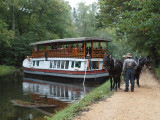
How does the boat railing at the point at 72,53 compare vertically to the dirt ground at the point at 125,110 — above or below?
above

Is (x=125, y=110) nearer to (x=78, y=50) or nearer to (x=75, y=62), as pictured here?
(x=75, y=62)

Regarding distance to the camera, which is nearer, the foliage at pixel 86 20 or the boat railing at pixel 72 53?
the boat railing at pixel 72 53

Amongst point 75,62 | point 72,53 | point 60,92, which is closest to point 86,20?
point 72,53

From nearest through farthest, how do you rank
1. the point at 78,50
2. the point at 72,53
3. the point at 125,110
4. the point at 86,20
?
the point at 125,110 → the point at 78,50 → the point at 72,53 → the point at 86,20

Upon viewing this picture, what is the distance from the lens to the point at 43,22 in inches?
1797

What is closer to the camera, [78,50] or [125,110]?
[125,110]

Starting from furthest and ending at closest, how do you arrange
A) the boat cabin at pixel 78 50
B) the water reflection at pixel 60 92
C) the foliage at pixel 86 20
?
the foliage at pixel 86 20 < the boat cabin at pixel 78 50 < the water reflection at pixel 60 92

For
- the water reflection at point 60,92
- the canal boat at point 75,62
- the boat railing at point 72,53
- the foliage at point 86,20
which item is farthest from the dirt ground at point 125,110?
the foliage at point 86,20

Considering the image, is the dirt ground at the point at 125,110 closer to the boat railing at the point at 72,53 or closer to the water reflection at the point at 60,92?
the water reflection at the point at 60,92

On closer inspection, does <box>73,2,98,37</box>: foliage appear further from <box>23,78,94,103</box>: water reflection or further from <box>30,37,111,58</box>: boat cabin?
<box>23,78,94,103</box>: water reflection

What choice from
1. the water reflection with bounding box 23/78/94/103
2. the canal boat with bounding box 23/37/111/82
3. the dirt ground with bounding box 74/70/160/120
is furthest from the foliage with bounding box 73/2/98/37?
the dirt ground with bounding box 74/70/160/120

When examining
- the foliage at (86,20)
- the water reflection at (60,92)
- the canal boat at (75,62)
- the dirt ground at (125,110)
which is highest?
the foliage at (86,20)

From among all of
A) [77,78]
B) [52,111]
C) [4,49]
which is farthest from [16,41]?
[52,111]

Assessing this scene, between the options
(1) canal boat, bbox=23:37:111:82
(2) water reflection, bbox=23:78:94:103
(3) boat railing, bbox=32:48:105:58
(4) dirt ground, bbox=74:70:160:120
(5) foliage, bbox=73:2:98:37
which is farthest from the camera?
(5) foliage, bbox=73:2:98:37
